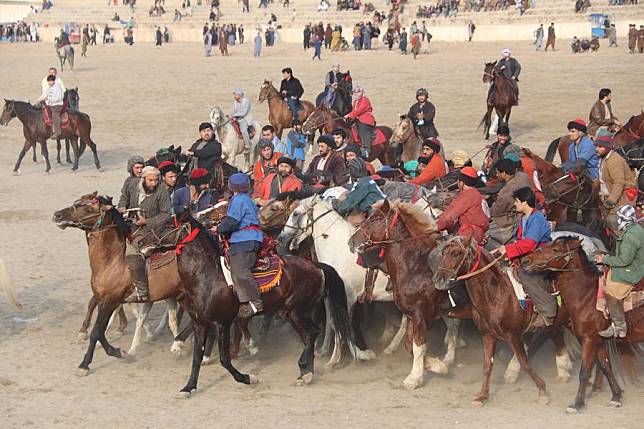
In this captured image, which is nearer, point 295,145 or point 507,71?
point 295,145

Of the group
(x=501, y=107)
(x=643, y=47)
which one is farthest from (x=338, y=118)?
(x=643, y=47)

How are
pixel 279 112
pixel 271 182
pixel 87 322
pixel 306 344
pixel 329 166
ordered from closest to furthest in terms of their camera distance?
pixel 306 344 < pixel 87 322 < pixel 271 182 < pixel 329 166 < pixel 279 112

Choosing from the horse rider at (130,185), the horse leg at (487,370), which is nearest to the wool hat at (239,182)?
the horse rider at (130,185)

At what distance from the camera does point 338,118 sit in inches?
Result: 900

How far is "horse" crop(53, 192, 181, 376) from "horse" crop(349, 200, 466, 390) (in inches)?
87.0

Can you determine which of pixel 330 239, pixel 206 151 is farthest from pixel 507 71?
pixel 330 239

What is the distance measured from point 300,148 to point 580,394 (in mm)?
11207

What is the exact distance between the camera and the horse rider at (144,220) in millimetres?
11109

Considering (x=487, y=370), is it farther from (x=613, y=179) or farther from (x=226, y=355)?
(x=613, y=179)

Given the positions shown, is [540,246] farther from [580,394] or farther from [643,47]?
[643,47]

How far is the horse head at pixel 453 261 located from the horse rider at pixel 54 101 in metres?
16.6

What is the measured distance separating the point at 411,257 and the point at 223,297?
2042 millimetres

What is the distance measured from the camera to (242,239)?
10.5 m

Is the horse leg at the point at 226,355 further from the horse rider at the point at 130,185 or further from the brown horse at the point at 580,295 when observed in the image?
the brown horse at the point at 580,295
